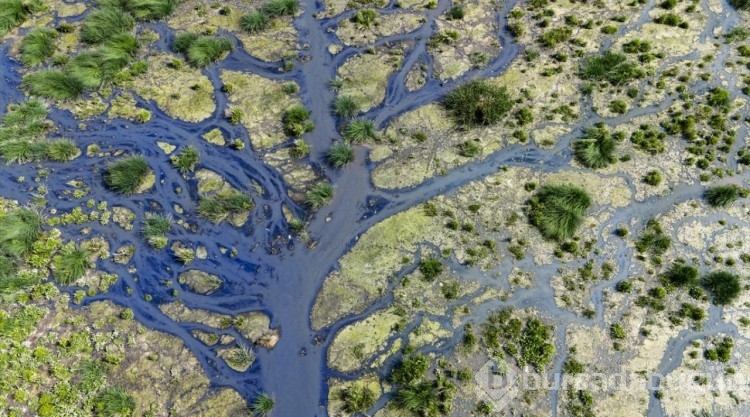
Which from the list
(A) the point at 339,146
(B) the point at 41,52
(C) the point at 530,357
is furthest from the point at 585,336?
(B) the point at 41,52

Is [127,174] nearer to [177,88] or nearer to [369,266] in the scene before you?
[177,88]

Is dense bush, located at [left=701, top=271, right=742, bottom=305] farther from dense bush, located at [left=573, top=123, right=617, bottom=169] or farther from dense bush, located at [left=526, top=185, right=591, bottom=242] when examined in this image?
dense bush, located at [left=573, top=123, right=617, bottom=169]

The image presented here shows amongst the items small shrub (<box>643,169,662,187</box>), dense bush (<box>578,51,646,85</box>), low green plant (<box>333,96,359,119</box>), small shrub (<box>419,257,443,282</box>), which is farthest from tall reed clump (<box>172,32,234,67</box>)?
small shrub (<box>643,169,662,187</box>)

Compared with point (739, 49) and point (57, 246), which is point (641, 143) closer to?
point (739, 49)

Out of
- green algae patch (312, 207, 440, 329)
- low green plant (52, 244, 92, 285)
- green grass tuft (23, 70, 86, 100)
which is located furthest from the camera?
green grass tuft (23, 70, 86, 100)

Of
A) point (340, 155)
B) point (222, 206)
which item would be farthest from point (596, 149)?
point (222, 206)

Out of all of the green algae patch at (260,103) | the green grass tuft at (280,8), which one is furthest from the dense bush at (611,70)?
the green grass tuft at (280,8)
